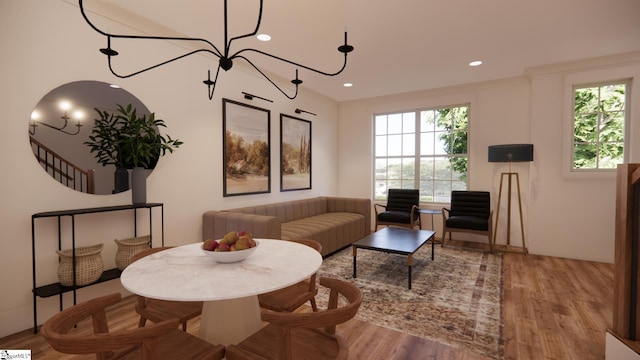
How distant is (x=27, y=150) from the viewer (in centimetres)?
228

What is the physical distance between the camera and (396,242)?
3586 mm

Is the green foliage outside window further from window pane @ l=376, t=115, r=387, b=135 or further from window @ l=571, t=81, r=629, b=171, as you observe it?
window pane @ l=376, t=115, r=387, b=135

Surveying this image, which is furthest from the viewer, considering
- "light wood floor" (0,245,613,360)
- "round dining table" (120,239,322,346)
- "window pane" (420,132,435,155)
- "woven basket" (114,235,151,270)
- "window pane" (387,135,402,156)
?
"window pane" (387,135,402,156)

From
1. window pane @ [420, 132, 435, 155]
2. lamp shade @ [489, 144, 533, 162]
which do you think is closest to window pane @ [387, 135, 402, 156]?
window pane @ [420, 132, 435, 155]

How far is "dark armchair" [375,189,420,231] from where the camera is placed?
490 centimetres

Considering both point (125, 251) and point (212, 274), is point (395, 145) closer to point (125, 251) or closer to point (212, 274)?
point (125, 251)

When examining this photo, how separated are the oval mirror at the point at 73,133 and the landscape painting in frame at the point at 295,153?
2.53 metres

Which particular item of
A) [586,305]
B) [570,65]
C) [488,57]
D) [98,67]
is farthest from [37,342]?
[570,65]

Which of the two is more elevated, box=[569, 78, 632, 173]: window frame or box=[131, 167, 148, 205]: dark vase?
box=[569, 78, 632, 173]: window frame

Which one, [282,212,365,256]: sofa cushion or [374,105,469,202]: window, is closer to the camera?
[282,212,365,256]: sofa cushion

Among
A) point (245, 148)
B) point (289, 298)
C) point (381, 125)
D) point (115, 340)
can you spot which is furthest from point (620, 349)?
point (381, 125)

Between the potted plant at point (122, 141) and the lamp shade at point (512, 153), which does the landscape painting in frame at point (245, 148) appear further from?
the lamp shade at point (512, 153)

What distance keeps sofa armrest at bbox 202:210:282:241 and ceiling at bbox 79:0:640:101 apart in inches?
77.3

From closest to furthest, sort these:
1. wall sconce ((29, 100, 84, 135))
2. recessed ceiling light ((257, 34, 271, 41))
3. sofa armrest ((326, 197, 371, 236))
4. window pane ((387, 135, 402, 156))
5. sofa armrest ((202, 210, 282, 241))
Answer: wall sconce ((29, 100, 84, 135))
sofa armrest ((202, 210, 282, 241))
recessed ceiling light ((257, 34, 271, 41))
sofa armrest ((326, 197, 371, 236))
window pane ((387, 135, 402, 156))
